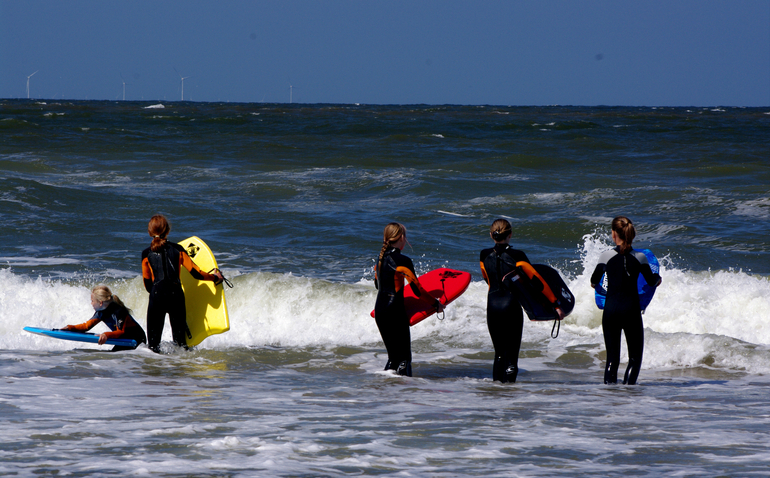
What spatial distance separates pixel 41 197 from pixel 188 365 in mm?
10375

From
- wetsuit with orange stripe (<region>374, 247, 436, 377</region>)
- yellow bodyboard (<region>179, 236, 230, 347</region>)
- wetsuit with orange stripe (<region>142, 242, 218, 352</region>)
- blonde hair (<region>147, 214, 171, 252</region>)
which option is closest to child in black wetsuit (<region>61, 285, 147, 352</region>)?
wetsuit with orange stripe (<region>142, 242, 218, 352</region>)

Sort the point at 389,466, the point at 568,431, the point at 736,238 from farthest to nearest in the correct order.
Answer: the point at 736,238, the point at 568,431, the point at 389,466

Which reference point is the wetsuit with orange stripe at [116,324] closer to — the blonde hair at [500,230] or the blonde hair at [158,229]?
the blonde hair at [158,229]

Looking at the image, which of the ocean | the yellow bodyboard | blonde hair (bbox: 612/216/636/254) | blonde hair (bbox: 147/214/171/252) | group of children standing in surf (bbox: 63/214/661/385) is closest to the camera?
the ocean

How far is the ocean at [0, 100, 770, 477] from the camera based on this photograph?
427 centimetres

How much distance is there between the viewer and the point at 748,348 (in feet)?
25.0

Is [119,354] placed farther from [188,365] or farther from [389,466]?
[389,466]

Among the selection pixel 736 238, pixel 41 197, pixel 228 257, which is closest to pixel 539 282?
pixel 228 257

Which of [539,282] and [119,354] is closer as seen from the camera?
[539,282]

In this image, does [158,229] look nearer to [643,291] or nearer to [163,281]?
[163,281]

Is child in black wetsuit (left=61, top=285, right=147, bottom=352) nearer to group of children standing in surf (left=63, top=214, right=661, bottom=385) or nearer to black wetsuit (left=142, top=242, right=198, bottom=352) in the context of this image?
group of children standing in surf (left=63, top=214, right=661, bottom=385)

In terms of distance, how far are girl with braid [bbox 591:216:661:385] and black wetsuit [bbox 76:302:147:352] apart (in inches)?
161

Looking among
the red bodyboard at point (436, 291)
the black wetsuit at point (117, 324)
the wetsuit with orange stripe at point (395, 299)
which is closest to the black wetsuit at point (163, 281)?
the black wetsuit at point (117, 324)

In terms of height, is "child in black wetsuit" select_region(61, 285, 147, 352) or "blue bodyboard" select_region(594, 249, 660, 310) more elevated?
"blue bodyboard" select_region(594, 249, 660, 310)
